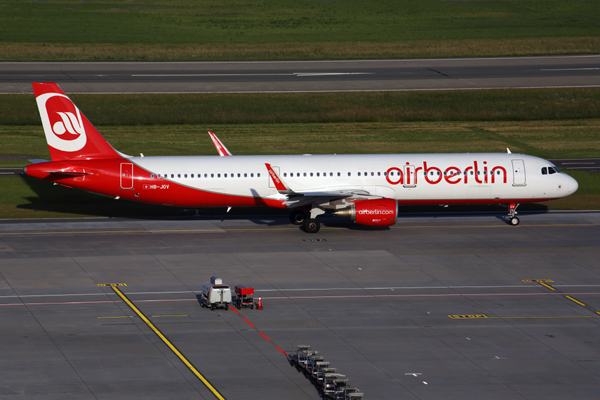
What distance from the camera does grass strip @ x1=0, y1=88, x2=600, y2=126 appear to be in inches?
3438

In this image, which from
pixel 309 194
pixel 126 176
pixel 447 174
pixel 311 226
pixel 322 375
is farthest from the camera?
pixel 447 174

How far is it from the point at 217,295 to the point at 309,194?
14946mm

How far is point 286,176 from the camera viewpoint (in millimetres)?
51156

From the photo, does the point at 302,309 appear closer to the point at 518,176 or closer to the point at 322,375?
the point at 322,375

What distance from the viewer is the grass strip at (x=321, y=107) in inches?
3438

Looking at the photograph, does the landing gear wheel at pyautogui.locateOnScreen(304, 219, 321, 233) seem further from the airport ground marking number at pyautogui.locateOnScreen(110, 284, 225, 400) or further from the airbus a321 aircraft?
the airport ground marking number at pyautogui.locateOnScreen(110, 284, 225, 400)

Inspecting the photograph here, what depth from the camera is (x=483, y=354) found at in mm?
30219

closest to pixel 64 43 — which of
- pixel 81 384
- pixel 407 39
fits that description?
pixel 407 39

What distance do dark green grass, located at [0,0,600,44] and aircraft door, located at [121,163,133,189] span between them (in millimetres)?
71530

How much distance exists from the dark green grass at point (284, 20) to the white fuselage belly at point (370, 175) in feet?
233

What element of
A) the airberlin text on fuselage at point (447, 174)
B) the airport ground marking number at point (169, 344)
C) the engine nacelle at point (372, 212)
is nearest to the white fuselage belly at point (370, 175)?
the airberlin text on fuselage at point (447, 174)

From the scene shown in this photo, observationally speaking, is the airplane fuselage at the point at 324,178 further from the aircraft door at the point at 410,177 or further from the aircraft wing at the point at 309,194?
the aircraft wing at the point at 309,194

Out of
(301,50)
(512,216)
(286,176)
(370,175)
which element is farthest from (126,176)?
(301,50)

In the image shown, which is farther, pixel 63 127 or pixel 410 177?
pixel 410 177
